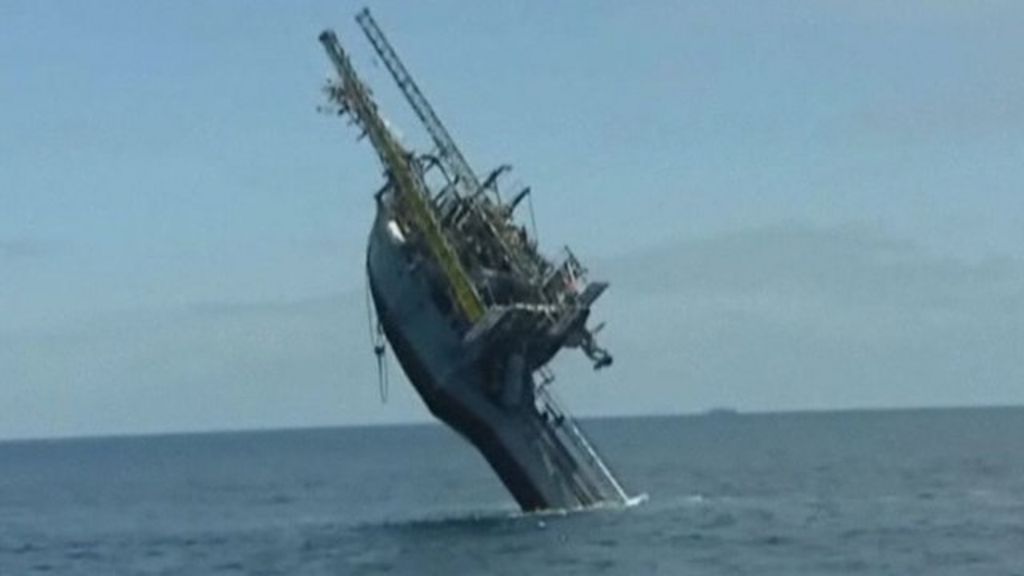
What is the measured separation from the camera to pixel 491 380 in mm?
95938

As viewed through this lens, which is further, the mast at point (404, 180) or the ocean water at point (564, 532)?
the mast at point (404, 180)

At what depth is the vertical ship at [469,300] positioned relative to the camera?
94000 millimetres

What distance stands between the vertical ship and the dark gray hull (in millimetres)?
37

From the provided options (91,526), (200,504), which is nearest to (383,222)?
(91,526)

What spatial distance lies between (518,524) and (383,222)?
41.5 ft

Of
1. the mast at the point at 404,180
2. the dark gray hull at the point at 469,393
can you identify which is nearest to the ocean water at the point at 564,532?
the dark gray hull at the point at 469,393

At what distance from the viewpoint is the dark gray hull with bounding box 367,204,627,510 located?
94688 millimetres

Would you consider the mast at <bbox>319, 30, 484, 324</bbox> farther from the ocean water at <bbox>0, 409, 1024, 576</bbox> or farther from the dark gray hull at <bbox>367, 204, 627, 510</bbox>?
the ocean water at <bbox>0, 409, 1024, 576</bbox>

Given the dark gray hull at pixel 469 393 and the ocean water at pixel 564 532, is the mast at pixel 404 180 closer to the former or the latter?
the dark gray hull at pixel 469 393

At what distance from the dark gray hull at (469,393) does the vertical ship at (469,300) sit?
37mm

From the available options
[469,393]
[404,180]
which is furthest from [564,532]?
[404,180]

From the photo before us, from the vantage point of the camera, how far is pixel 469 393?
95.5m

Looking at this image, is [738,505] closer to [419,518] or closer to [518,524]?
[419,518]

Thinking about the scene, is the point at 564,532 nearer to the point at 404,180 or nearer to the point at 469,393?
the point at 469,393
